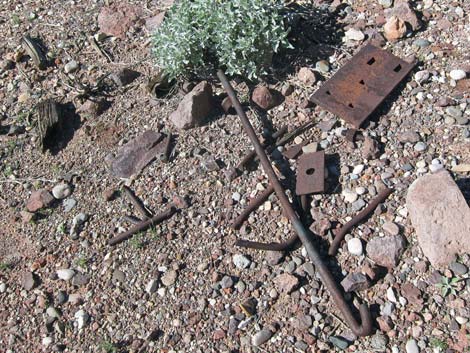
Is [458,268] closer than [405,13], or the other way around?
[458,268]

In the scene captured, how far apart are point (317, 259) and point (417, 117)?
4.46 ft

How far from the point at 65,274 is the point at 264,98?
1898mm

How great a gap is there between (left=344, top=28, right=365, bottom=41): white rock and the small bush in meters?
0.51

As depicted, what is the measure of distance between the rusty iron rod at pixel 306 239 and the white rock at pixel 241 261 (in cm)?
37

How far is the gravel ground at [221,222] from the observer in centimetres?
362

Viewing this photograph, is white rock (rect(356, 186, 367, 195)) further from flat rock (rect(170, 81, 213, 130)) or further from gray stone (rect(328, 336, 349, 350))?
flat rock (rect(170, 81, 213, 130))

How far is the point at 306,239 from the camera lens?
12.5 feet

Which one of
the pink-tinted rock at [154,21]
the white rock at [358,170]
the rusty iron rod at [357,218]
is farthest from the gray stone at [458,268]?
the pink-tinted rock at [154,21]

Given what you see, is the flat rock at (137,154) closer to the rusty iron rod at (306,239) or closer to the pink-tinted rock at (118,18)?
the rusty iron rod at (306,239)

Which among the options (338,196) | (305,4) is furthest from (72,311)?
(305,4)

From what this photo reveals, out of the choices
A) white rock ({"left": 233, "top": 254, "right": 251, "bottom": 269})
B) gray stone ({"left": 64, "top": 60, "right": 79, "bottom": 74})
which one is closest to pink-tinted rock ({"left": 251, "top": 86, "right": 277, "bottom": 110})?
white rock ({"left": 233, "top": 254, "right": 251, "bottom": 269})

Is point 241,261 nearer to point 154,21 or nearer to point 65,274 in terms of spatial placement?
point 65,274

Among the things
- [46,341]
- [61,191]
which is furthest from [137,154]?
[46,341]

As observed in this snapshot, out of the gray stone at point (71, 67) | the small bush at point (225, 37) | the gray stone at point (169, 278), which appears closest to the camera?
the gray stone at point (169, 278)
